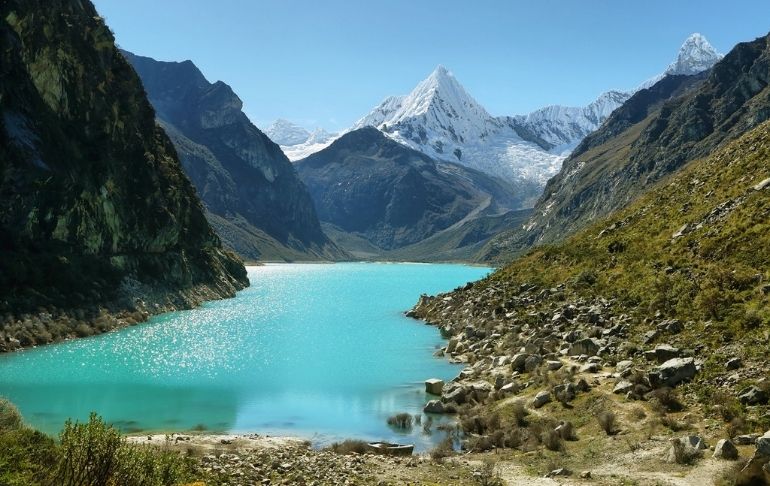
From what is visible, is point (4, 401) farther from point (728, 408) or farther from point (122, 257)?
point (122, 257)

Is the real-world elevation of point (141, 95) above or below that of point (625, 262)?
above

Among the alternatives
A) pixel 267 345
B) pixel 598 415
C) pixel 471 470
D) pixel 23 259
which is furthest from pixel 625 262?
pixel 23 259

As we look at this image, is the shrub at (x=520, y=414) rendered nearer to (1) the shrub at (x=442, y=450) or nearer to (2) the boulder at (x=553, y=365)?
(1) the shrub at (x=442, y=450)

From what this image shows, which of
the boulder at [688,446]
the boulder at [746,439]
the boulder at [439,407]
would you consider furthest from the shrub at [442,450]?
the boulder at [746,439]

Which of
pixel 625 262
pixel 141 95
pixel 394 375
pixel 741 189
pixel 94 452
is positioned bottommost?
pixel 394 375

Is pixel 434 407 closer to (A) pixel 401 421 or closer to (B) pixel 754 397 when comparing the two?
(A) pixel 401 421

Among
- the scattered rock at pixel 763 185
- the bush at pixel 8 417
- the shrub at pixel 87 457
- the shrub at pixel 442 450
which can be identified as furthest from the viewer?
the scattered rock at pixel 763 185

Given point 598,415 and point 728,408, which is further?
point 598,415
